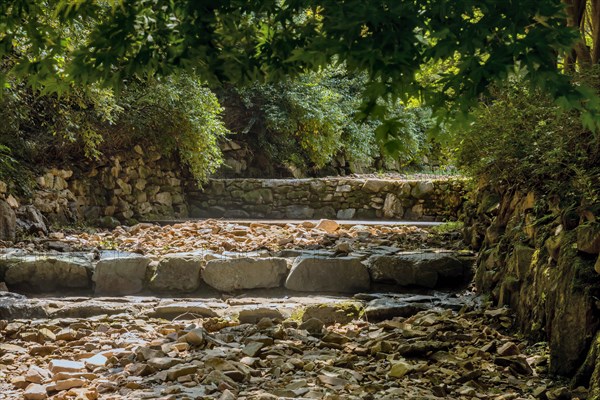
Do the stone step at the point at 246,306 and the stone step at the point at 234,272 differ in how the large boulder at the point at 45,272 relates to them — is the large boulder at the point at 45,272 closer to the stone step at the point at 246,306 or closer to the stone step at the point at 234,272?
the stone step at the point at 234,272

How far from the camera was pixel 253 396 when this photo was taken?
3.91 metres

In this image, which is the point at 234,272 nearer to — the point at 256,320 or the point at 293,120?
the point at 256,320

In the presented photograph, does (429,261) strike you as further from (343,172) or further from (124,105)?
(343,172)

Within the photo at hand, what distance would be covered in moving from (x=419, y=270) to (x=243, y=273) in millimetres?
1942

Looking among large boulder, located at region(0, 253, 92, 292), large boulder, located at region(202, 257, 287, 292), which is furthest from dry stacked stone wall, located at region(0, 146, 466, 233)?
large boulder, located at region(202, 257, 287, 292)

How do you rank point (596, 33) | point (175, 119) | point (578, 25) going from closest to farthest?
1. point (596, 33)
2. point (578, 25)
3. point (175, 119)

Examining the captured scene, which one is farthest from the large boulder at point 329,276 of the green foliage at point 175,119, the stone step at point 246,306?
the green foliage at point 175,119

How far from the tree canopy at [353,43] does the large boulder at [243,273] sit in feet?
15.1

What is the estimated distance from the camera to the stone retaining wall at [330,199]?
35.6ft

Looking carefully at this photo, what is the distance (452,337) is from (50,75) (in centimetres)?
350

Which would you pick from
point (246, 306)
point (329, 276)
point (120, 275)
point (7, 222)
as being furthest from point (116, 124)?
point (246, 306)

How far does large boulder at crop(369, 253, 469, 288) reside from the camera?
23.4 feet

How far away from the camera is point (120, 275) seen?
24.3 ft

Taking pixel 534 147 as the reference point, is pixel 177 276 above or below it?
below
